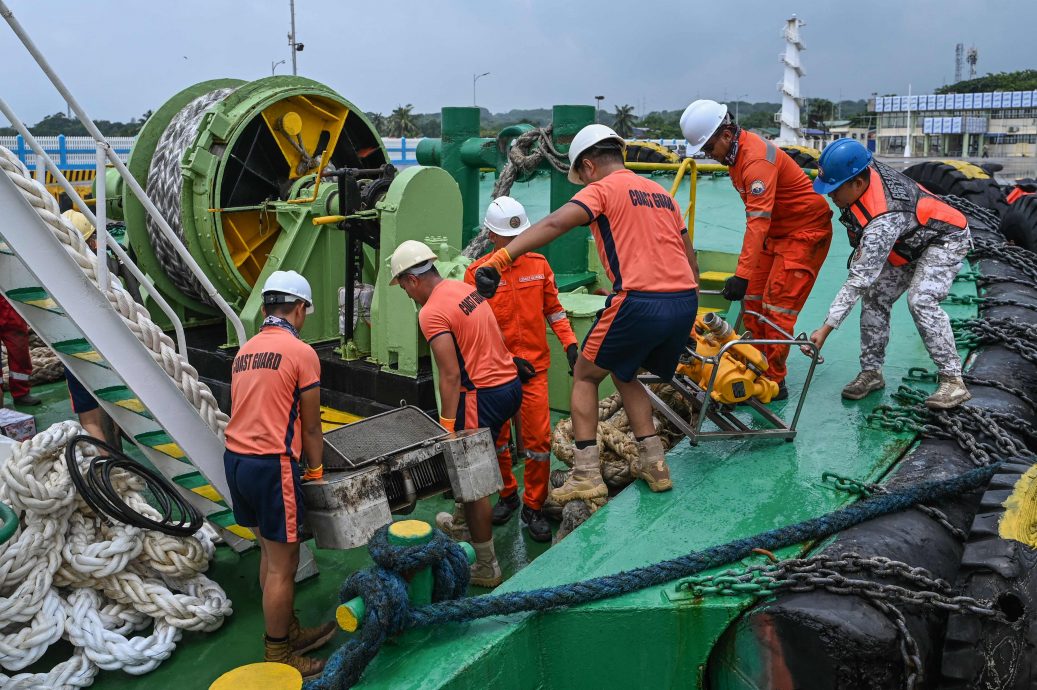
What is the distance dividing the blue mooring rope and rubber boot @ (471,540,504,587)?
119 cm

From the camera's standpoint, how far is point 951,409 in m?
4.22

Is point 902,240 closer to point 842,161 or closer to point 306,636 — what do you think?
point 842,161

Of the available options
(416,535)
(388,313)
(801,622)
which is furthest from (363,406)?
(801,622)

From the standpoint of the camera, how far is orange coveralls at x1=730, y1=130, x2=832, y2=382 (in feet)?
15.4

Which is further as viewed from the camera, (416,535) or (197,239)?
(197,239)

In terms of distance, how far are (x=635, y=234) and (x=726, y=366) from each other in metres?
0.96

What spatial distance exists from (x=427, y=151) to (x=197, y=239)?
3.58 meters

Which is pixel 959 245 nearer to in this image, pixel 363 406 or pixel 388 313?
pixel 388 313

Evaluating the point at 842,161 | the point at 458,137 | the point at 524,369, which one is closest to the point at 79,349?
the point at 524,369

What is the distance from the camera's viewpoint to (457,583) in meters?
2.95

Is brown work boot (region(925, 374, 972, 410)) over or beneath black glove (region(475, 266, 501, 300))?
beneath

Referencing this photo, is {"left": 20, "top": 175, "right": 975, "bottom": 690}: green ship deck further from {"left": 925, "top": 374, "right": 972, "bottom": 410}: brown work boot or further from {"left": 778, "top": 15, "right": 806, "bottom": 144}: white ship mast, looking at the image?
{"left": 778, "top": 15, "right": 806, "bottom": 144}: white ship mast

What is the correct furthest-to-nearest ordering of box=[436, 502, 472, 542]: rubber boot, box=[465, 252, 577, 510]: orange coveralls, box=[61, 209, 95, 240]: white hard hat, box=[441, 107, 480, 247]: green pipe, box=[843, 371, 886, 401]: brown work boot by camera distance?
1. box=[441, 107, 480, 247]: green pipe
2. box=[61, 209, 95, 240]: white hard hat
3. box=[465, 252, 577, 510]: orange coveralls
4. box=[843, 371, 886, 401]: brown work boot
5. box=[436, 502, 472, 542]: rubber boot

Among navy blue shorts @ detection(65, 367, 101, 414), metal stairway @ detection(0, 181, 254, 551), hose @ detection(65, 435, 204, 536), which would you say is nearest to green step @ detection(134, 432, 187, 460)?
metal stairway @ detection(0, 181, 254, 551)
